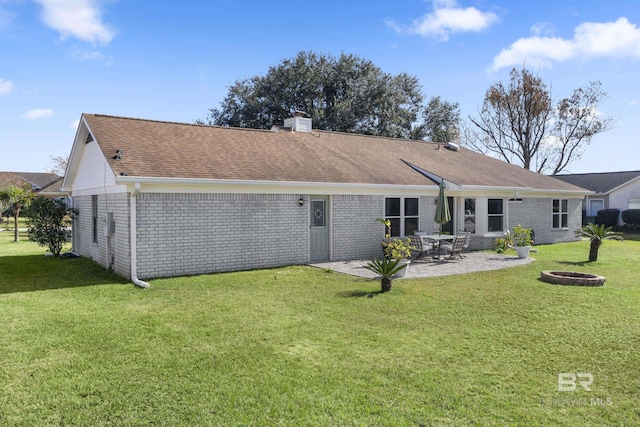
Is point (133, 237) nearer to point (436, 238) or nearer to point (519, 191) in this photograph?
point (436, 238)

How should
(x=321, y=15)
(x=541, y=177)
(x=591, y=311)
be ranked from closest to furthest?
1. (x=591, y=311)
2. (x=321, y=15)
3. (x=541, y=177)

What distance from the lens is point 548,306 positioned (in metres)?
8.60

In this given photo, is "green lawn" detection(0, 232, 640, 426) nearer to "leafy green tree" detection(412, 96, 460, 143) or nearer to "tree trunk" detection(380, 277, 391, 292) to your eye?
"tree trunk" detection(380, 277, 391, 292)

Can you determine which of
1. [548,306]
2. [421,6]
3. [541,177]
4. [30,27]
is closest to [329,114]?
[541,177]

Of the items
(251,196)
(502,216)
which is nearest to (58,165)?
(251,196)

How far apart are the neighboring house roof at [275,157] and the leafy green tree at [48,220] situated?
5.47 ft

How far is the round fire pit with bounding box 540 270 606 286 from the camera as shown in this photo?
10578 mm

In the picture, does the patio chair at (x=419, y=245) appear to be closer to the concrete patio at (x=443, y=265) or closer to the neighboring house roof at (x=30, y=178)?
the concrete patio at (x=443, y=265)

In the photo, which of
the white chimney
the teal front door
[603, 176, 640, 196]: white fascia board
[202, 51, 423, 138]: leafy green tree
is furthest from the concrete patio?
[603, 176, 640, 196]: white fascia board

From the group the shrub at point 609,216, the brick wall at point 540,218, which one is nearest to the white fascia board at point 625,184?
the shrub at point 609,216

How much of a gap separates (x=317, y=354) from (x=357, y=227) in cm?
931

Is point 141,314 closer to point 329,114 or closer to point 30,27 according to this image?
point 30,27

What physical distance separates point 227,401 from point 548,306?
685cm

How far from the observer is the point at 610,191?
33.2 m
